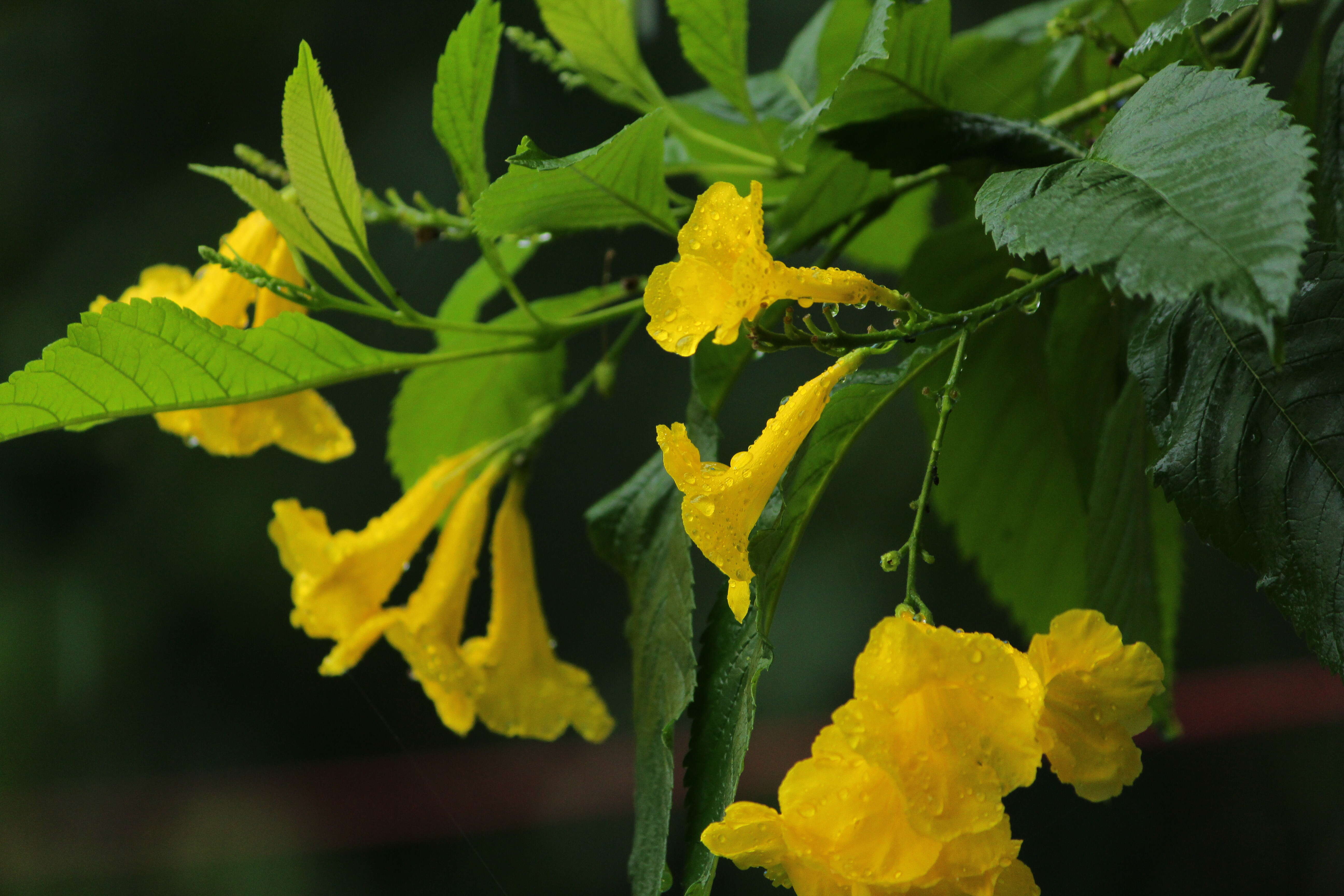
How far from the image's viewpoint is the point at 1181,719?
686mm

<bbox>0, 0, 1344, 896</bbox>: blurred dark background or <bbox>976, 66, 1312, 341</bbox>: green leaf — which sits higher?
<bbox>976, 66, 1312, 341</bbox>: green leaf

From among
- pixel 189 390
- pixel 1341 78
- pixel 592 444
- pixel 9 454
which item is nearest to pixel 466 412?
pixel 189 390

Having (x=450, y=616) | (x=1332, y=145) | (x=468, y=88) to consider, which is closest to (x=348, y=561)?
(x=450, y=616)

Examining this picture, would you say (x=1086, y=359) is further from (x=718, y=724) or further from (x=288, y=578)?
(x=288, y=578)

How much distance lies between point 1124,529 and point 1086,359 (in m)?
0.04

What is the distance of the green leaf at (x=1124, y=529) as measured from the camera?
241 millimetres

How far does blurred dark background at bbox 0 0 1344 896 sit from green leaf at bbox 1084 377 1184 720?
33cm

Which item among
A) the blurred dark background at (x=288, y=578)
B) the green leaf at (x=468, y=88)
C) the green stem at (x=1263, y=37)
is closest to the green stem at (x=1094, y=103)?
the green stem at (x=1263, y=37)

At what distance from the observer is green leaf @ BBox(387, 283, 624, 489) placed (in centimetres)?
32

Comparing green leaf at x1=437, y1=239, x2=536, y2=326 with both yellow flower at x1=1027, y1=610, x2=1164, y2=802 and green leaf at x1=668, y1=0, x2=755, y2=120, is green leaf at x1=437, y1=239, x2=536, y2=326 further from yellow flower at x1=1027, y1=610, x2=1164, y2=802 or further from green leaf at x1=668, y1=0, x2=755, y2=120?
yellow flower at x1=1027, y1=610, x2=1164, y2=802

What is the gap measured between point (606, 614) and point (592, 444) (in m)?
0.13

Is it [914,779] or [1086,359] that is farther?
[1086,359]

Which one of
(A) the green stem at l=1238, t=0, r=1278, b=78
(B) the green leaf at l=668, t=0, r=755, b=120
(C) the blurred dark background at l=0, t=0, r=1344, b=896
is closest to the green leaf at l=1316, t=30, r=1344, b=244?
(A) the green stem at l=1238, t=0, r=1278, b=78

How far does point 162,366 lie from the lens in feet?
0.67
